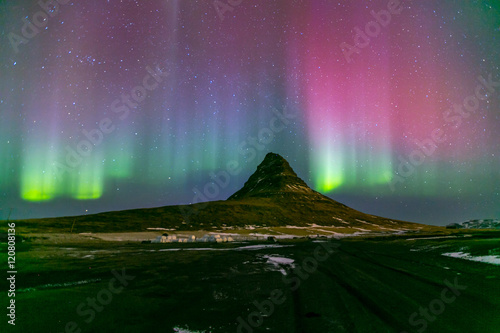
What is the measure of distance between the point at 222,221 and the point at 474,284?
12352cm

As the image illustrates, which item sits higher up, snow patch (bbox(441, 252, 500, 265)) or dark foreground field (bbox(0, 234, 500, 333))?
dark foreground field (bbox(0, 234, 500, 333))

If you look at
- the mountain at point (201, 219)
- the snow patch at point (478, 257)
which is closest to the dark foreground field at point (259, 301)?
the snow patch at point (478, 257)

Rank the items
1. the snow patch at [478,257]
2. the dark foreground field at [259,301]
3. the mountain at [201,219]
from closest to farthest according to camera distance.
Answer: the dark foreground field at [259,301]
the snow patch at [478,257]
the mountain at [201,219]

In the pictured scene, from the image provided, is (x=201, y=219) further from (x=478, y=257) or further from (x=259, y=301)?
(x=259, y=301)

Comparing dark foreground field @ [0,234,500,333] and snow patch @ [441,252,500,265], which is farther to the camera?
snow patch @ [441,252,500,265]

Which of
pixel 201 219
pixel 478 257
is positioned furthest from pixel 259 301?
pixel 201 219

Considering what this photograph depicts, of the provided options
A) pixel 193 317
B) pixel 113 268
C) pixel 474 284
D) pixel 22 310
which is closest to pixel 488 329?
pixel 474 284

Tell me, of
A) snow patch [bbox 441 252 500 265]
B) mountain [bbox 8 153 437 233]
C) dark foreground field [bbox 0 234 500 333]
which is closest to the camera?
dark foreground field [bbox 0 234 500 333]

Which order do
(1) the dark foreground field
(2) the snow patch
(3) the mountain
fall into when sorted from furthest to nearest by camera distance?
(3) the mountain
(2) the snow patch
(1) the dark foreground field

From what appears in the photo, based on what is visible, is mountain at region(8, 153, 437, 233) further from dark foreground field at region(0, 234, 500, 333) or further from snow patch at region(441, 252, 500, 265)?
snow patch at region(441, 252, 500, 265)

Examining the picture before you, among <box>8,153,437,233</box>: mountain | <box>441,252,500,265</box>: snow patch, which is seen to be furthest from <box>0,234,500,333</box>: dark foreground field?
<box>8,153,437,233</box>: mountain

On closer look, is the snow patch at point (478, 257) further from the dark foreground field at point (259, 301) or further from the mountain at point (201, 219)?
the mountain at point (201, 219)

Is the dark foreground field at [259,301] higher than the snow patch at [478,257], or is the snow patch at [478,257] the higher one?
the dark foreground field at [259,301]

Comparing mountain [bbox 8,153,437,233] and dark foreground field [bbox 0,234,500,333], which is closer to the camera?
dark foreground field [bbox 0,234,500,333]
